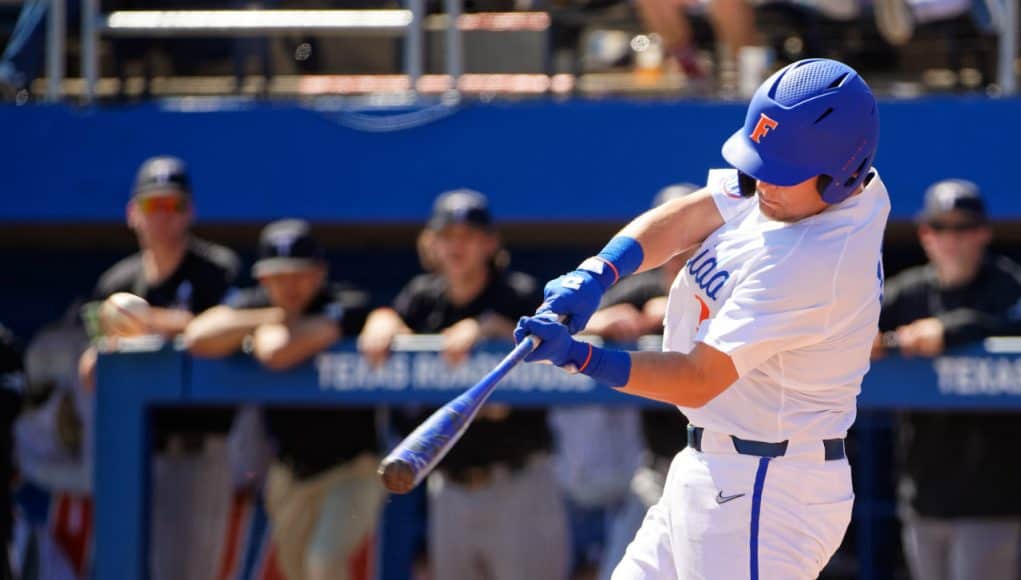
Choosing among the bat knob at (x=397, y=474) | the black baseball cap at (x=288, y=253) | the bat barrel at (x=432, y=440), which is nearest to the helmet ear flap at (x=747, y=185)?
the bat barrel at (x=432, y=440)

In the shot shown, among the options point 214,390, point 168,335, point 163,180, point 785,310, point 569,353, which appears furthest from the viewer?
point 163,180

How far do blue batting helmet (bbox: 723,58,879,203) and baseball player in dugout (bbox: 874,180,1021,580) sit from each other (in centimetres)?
189

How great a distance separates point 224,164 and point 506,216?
1263mm

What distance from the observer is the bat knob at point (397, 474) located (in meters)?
2.82

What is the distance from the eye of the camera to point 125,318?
17.5 ft

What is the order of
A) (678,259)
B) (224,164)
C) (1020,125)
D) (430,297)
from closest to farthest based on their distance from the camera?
(678,259) → (430,297) → (1020,125) → (224,164)

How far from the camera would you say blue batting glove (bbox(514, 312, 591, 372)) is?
9.93 ft

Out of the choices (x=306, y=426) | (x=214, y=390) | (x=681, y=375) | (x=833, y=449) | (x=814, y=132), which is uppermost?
(x=814, y=132)

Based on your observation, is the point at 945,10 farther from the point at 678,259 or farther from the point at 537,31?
the point at 678,259

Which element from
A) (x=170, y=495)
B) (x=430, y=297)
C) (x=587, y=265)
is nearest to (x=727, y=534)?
(x=587, y=265)

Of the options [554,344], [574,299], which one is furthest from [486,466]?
[554,344]

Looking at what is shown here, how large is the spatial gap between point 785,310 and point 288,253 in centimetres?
244

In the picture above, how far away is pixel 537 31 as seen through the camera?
6988 millimetres

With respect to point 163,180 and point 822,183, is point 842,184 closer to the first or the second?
point 822,183
